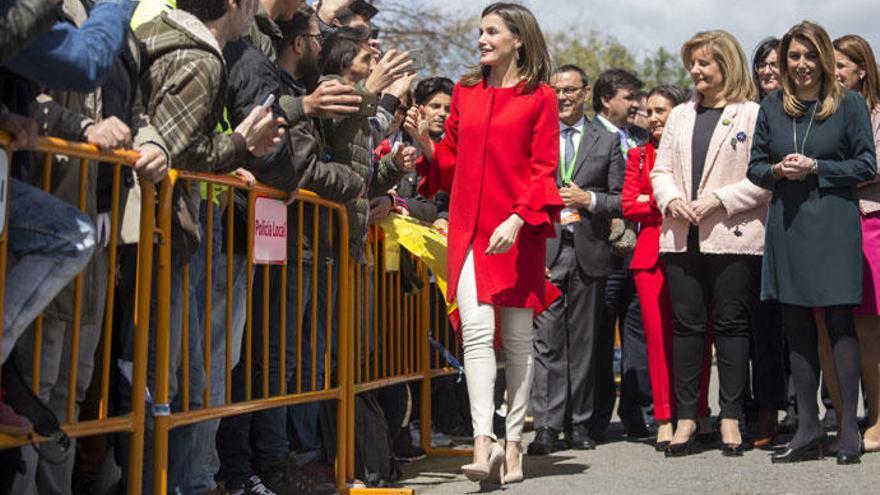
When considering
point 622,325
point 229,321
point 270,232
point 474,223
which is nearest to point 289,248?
point 270,232

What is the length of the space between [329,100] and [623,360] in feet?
14.4

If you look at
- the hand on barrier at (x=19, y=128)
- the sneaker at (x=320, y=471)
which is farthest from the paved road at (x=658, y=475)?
the hand on barrier at (x=19, y=128)

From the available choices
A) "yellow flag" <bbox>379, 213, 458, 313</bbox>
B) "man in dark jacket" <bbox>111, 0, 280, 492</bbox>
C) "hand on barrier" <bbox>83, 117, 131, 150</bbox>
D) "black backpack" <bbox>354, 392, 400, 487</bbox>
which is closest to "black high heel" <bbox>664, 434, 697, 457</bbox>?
"yellow flag" <bbox>379, 213, 458, 313</bbox>

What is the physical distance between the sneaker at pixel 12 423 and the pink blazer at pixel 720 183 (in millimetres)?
5028

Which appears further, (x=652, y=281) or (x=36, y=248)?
(x=652, y=281)

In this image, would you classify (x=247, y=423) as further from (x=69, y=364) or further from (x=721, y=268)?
(x=721, y=268)

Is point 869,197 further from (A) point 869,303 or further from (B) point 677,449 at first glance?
(B) point 677,449

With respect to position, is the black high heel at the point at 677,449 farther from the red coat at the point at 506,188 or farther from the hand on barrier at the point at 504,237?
the hand on barrier at the point at 504,237

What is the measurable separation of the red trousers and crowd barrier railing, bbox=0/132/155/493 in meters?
4.53

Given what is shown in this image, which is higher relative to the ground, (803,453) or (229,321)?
(229,321)

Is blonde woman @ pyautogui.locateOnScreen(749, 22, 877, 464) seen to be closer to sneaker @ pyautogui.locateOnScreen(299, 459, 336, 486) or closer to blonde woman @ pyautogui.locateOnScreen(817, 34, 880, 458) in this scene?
blonde woman @ pyautogui.locateOnScreen(817, 34, 880, 458)

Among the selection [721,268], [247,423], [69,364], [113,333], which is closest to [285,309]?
[247,423]

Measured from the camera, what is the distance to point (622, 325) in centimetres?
1025

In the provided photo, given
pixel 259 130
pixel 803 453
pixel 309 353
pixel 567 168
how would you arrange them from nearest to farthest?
1. pixel 259 130
2. pixel 309 353
3. pixel 803 453
4. pixel 567 168
